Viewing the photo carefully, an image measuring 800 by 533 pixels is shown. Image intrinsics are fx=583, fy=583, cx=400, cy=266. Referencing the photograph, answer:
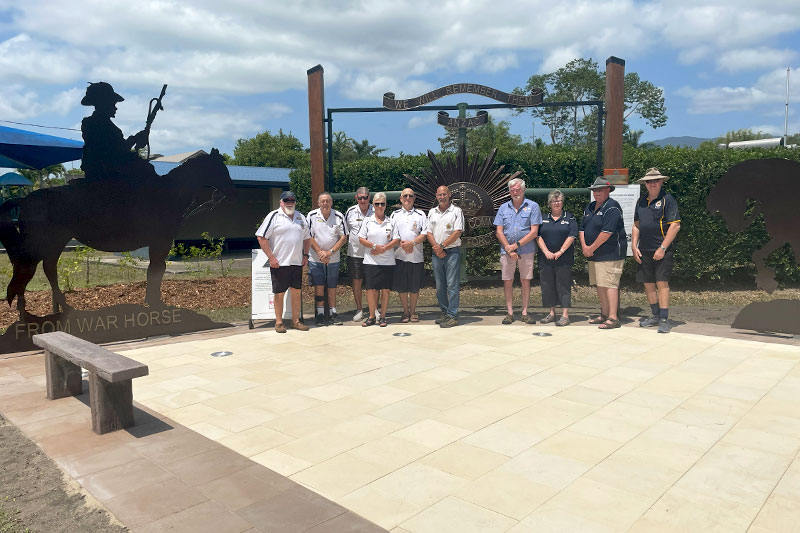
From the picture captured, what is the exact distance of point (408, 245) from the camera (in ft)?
22.7

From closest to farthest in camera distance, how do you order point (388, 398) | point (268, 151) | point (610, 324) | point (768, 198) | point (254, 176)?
point (388, 398) < point (768, 198) < point (610, 324) < point (254, 176) < point (268, 151)

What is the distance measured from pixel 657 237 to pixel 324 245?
12.5ft

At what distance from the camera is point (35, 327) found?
590 centimetres

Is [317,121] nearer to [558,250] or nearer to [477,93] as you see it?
[477,93]

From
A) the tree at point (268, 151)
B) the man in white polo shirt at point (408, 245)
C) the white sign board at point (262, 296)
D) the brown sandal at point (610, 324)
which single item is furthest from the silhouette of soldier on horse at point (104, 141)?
the tree at point (268, 151)

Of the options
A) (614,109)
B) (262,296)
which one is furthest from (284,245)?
(614,109)

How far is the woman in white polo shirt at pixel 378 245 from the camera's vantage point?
6.91m

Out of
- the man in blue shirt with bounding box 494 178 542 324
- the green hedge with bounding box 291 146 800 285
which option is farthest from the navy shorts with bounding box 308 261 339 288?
the green hedge with bounding box 291 146 800 285

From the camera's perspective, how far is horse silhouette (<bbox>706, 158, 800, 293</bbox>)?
6.34 metres

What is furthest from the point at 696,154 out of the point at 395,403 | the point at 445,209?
the point at 395,403

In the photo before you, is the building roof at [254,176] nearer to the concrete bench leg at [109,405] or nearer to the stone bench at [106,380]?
the stone bench at [106,380]

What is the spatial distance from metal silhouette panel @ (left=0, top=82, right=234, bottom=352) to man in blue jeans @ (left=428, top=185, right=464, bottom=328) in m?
2.71

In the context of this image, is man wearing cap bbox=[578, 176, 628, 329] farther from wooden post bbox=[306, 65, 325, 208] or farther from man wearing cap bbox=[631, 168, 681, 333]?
wooden post bbox=[306, 65, 325, 208]

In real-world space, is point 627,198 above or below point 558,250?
above
